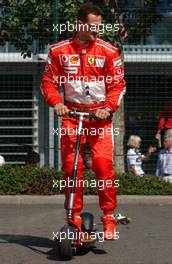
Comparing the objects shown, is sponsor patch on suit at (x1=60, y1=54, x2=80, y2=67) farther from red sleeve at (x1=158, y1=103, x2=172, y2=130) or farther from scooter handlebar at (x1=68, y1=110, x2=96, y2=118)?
red sleeve at (x1=158, y1=103, x2=172, y2=130)

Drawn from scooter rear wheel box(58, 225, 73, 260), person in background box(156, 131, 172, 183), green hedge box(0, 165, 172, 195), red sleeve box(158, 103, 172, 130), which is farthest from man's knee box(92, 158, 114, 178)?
red sleeve box(158, 103, 172, 130)

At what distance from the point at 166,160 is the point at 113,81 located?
626cm

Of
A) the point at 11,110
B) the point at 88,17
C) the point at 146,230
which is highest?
the point at 88,17

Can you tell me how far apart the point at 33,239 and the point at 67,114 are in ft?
5.05

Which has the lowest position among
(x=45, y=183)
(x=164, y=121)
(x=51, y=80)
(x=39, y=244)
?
(x=39, y=244)

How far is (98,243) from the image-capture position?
752 centimetres

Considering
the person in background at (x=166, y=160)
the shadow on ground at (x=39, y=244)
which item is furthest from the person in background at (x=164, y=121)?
the shadow on ground at (x=39, y=244)

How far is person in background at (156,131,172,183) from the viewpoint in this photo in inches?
512

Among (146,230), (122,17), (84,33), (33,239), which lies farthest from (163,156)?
(84,33)

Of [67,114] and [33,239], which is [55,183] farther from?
[67,114]

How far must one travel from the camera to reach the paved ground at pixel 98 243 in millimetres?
6840

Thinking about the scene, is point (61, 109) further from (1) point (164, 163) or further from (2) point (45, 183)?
(1) point (164, 163)

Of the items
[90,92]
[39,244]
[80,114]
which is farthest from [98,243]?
[90,92]

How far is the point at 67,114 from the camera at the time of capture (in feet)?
22.9
